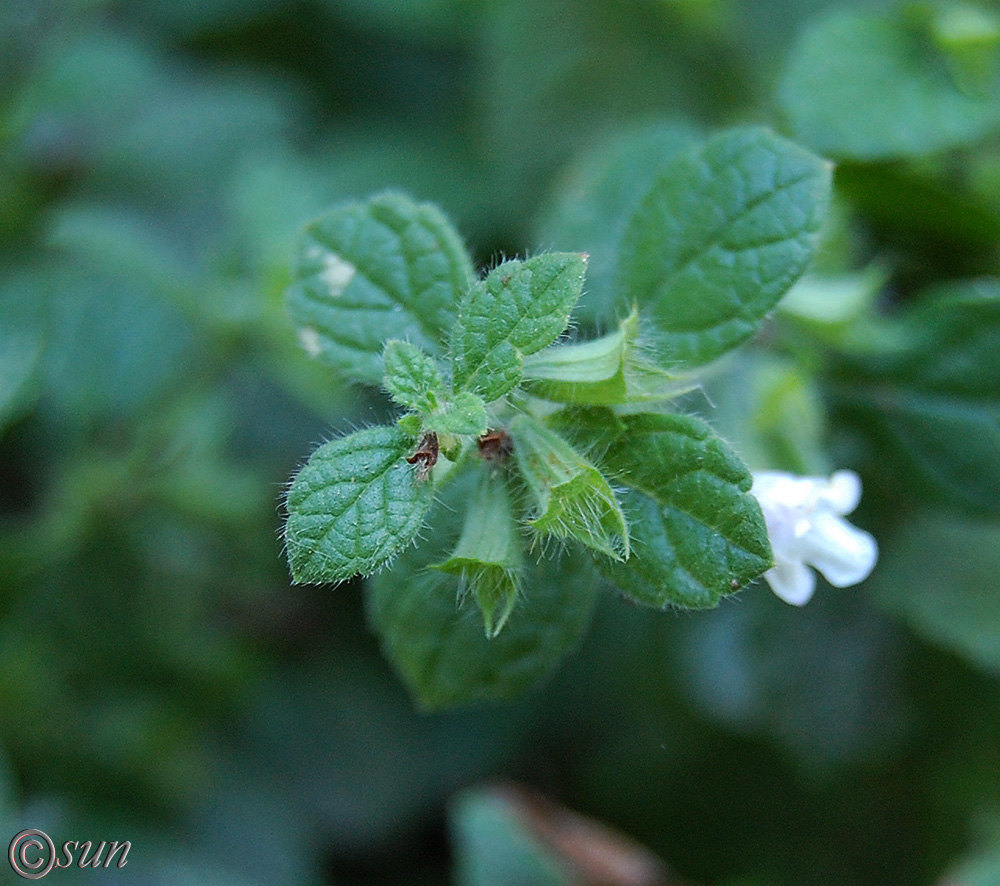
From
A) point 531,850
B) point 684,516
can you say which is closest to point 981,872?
point 531,850

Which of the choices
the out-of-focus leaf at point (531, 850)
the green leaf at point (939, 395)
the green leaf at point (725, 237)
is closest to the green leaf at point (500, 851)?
the out-of-focus leaf at point (531, 850)

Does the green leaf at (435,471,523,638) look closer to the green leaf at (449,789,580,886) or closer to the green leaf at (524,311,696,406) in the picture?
the green leaf at (524,311,696,406)

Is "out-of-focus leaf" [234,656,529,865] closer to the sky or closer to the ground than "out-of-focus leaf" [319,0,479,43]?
closer to the ground

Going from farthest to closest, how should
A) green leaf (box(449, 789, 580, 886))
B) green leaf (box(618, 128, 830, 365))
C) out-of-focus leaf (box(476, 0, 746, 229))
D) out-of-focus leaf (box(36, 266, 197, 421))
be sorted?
out-of-focus leaf (box(476, 0, 746, 229))
out-of-focus leaf (box(36, 266, 197, 421))
green leaf (box(449, 789, 580, 886))
green leaf (box(618, 128, 830, 365))

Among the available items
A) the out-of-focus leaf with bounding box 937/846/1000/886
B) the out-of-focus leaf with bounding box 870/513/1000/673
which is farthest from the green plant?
the out-of-focus leaf with bounding box 937/846/1000/886

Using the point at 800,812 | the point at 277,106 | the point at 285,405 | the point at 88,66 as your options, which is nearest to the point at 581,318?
the point at 285,405

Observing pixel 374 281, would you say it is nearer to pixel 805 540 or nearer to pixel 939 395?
pixel 805 540
